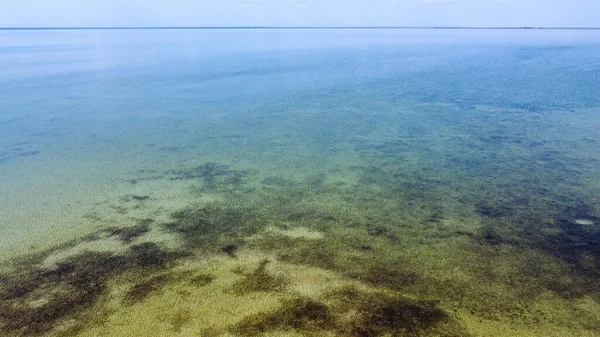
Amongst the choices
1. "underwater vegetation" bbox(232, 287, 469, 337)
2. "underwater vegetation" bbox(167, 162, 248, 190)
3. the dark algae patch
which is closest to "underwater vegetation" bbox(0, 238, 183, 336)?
the dark algae patch

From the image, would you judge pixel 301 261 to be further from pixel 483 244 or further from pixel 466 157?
pixel 466 157

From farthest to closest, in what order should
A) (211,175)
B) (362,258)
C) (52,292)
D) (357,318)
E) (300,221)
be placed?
(211,175) → (300,221) → (362,258) → (52,292) → (357,318)

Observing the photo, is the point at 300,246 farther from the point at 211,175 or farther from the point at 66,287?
the point at 211,175

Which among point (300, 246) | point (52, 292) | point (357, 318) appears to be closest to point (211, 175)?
point (300, 246)

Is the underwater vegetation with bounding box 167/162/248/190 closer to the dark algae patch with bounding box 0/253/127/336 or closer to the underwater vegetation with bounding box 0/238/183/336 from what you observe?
the underwater vegetation with bounding box 0/238/183/336

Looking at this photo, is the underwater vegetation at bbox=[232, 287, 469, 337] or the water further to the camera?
the water

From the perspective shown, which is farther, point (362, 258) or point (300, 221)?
point (300, 221)

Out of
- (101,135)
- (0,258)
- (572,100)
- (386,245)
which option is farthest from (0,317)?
(572,100)

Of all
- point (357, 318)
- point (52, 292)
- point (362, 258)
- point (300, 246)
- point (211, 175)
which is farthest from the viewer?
point (211, 175)
